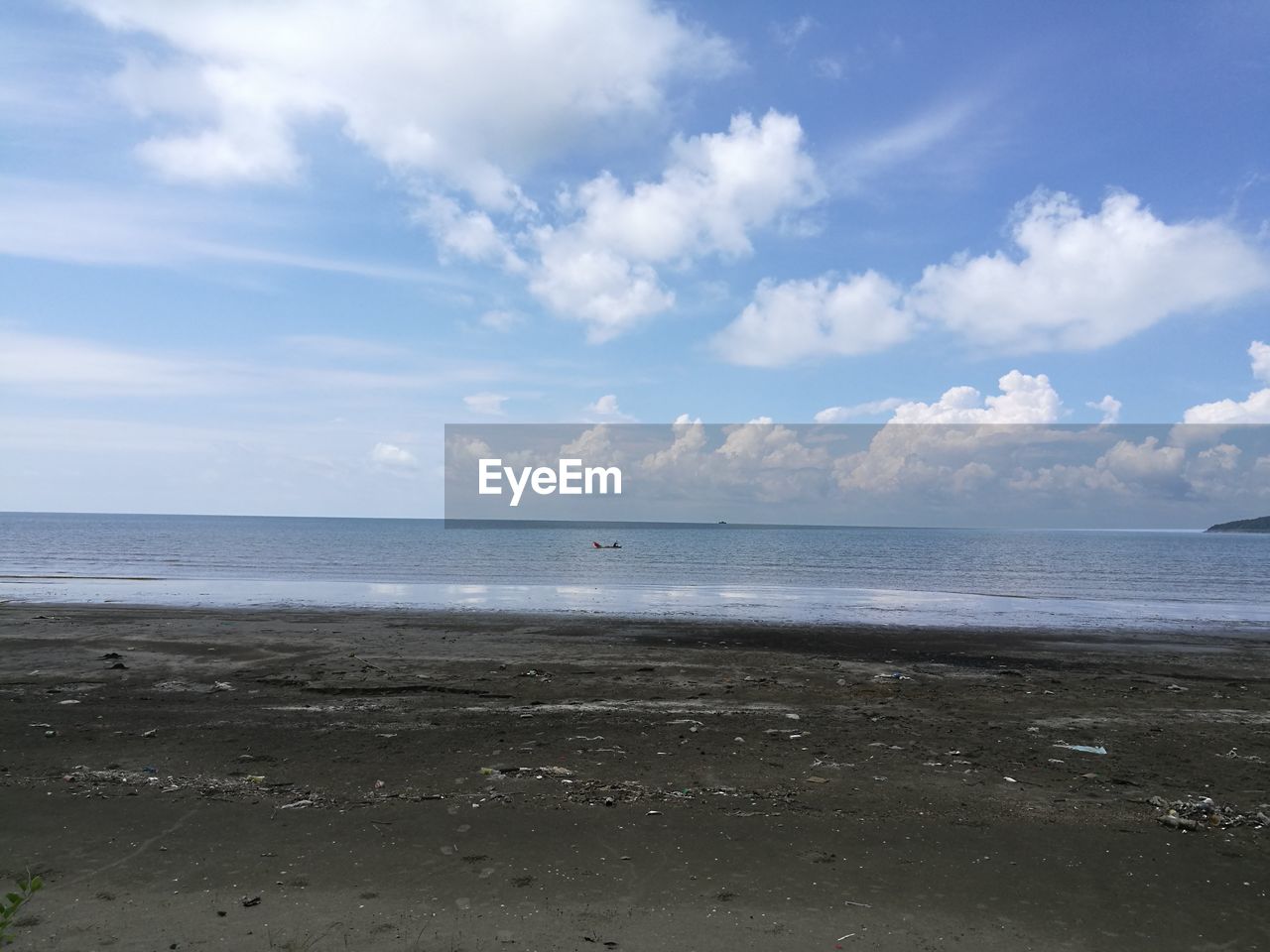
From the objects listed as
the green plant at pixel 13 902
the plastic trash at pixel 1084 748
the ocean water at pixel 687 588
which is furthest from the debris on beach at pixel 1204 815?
the ocean water at pixel 687 588

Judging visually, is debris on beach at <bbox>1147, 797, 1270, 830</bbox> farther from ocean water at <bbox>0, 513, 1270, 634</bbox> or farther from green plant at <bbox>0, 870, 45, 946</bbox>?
ocean water at <bbox>0, 513, 1270, 634</bbox>

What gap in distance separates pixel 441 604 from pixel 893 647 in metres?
17.7

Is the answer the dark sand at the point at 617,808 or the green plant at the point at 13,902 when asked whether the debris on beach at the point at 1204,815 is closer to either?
the dark sand at the point at 617,808

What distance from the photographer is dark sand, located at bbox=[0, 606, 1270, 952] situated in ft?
18.1

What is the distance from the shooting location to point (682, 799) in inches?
310

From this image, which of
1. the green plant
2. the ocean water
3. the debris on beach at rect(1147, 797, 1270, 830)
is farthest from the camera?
the ocean water

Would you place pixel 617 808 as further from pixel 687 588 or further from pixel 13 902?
pixel 687 588

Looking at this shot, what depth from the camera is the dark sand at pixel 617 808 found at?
18.1ft

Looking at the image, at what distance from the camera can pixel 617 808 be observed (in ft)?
24.8

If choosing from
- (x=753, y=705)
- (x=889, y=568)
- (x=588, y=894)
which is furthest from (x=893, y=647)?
(x=889, y=568)

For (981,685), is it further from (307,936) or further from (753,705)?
(307,936)

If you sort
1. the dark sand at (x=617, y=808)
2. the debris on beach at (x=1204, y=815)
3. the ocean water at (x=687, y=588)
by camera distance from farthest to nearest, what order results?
1. the ocean water at (x=687, y=588)
2. the debris on beach at (x=1204, y=815)
3. the dark sand at (x=617, y=808)

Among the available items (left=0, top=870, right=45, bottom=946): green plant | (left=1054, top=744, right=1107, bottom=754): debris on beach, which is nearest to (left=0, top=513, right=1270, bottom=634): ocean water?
(left=1054, top=744, right=1107, bottom=754): debris on beach

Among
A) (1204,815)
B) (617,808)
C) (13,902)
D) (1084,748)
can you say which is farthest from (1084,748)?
(13,902)
